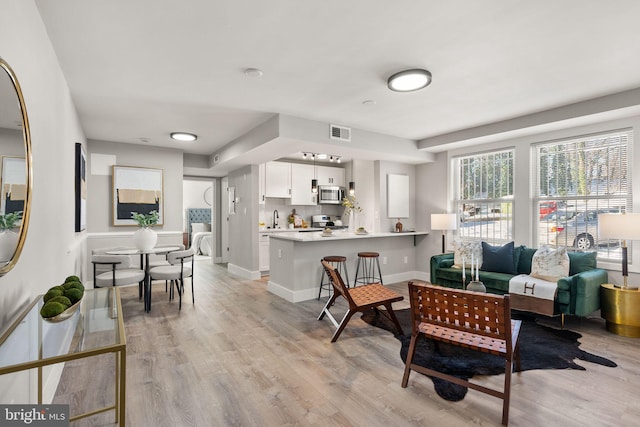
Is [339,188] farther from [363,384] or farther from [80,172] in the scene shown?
[363,384]

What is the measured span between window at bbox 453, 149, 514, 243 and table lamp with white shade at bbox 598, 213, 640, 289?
1.52 metres

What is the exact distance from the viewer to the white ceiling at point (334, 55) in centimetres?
210

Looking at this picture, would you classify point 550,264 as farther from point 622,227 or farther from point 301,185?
point 301,185

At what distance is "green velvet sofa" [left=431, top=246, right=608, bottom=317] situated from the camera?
11.3 feet

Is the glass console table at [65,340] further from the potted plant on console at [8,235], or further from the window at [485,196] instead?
the window at [485,196]

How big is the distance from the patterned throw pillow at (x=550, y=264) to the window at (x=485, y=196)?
3.25 feet

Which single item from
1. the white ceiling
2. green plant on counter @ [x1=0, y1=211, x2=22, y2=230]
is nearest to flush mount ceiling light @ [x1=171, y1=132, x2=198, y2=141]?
the white ceiling

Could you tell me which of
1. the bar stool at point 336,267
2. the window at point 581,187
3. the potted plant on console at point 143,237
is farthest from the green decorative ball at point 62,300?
the window at point 581,187

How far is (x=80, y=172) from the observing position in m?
3.89

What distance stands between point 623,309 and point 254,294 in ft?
14.3

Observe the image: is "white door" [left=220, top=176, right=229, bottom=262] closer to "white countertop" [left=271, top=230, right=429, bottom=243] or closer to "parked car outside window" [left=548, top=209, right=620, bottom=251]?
"white countertop" [left=271, top=230, right=429, bottom=243]

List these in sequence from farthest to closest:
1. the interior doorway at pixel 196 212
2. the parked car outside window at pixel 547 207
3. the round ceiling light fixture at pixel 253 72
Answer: the interior doorway at pixel 196 212
the parked car outside window at pixel 547 207
the round ceiling light fixture at pixel 253 72

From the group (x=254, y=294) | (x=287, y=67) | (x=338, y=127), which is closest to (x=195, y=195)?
(x=254, y=294)

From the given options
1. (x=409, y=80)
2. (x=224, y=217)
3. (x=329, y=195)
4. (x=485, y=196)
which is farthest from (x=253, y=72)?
(x=224, y=217)
